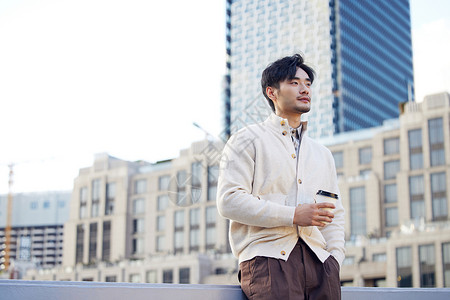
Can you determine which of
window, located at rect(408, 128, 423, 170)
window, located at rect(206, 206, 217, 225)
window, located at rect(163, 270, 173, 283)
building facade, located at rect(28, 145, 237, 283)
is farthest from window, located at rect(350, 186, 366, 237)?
window, located at rect(163, 270, 173, 283)

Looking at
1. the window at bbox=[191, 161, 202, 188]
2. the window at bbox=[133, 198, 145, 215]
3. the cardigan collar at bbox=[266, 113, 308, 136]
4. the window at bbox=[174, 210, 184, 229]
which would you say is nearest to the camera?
the cardigan collar at bbox=[266, 113, 308, 136]

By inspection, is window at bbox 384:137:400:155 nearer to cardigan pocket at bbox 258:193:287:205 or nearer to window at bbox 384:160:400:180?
window at bbox 384:160:400:180

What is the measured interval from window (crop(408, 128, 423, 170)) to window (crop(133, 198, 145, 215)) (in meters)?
34.6

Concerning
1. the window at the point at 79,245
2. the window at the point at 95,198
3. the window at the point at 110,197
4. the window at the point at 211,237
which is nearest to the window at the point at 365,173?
the window at the point at 211,237

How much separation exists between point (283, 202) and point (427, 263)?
181 ft

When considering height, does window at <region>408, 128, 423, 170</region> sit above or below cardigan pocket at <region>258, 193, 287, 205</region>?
above

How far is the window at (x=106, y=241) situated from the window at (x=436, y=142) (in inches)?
1655

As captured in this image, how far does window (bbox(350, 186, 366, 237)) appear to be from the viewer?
218 ft

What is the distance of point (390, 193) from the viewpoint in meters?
66.3

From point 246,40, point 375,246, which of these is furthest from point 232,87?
point 375,246

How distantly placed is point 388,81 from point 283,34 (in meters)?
21.9

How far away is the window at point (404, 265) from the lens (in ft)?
182

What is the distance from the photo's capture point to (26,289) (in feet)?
7.98

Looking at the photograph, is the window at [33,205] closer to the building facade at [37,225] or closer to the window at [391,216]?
the building facade at [37,225]
